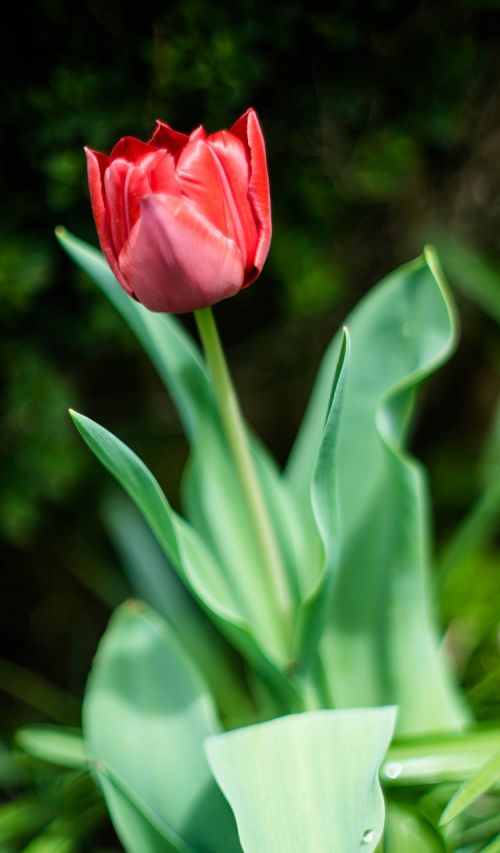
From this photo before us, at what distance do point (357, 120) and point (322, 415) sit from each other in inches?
15.5

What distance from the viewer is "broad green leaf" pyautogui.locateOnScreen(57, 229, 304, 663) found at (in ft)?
2.29

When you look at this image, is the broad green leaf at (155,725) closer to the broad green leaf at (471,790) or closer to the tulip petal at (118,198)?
the broad green leaf at (471,790)

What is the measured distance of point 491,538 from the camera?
54.1 inches

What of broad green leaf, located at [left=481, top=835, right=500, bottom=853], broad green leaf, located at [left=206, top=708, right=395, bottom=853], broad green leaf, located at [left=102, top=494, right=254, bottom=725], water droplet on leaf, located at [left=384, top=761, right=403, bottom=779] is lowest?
broad green leaf, located at [left=102, top=494, right=254, bottom=725]

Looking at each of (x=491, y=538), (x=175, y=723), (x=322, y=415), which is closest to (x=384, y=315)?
(x=322, y=415)

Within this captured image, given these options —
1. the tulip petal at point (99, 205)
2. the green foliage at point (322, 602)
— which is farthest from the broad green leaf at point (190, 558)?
the tulip petal at point (99, 205)

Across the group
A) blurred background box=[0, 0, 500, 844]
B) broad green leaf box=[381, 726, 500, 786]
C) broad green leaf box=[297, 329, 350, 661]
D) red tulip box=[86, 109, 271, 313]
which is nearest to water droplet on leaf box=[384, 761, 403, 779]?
broad green leaf box=[381, 726, 500, 786]

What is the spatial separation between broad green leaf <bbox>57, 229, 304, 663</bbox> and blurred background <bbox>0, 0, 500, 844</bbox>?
0.21m

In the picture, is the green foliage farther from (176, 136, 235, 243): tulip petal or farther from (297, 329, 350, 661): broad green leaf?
(176, 136, 235, 243): tulip petal

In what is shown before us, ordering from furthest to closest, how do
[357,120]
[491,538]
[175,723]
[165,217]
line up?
1. [491,538]
2. [357,120]
3. [175,723]
4. [165,217]

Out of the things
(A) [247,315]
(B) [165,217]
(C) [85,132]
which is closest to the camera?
(B) [165,217]

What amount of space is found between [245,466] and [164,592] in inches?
21.2

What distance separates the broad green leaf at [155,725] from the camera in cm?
69

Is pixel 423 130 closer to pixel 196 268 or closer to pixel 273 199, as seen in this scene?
pixel 273 199
